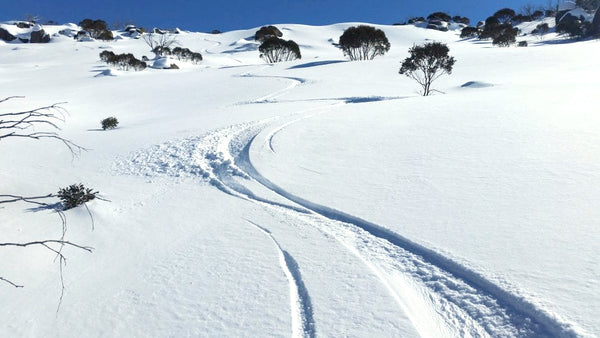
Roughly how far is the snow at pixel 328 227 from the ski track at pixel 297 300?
17 millimetres

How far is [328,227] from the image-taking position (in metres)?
4.73

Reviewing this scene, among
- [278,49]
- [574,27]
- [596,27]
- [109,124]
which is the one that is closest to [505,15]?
[574,27]

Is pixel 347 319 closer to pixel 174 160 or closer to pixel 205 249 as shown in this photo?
pixel 205 249

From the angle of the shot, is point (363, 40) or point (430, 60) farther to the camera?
Answer: point (363, 40)

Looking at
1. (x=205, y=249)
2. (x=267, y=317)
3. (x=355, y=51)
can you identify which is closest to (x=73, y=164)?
(x=205, y=249)

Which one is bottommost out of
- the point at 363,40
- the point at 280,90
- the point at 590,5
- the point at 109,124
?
the point at 109,124

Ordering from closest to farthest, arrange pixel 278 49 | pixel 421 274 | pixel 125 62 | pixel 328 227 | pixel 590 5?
1. pixel 421 274
2. pixel 328 227
3. pixel 125 62
4. pixel 278 49
5. pixel 590 5

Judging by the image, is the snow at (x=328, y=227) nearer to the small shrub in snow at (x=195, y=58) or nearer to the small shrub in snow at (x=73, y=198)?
the small shrub in snow at (x=73, y=198)

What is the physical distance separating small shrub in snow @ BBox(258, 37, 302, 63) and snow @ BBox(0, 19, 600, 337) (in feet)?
122

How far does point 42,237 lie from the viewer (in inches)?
195

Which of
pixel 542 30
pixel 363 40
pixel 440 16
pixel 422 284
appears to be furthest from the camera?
pixel 440 16

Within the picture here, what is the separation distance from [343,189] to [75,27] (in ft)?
303

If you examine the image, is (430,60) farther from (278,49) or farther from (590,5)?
(590,5)

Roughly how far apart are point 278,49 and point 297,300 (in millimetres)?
45847
